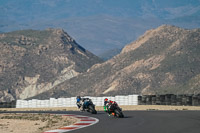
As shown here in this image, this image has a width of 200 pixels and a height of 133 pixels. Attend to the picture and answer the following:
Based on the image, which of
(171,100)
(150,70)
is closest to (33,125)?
(171,100)

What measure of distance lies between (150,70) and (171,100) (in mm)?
76957

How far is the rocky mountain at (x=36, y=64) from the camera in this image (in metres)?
161

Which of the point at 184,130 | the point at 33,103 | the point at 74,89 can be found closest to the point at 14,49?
the point at 74,89

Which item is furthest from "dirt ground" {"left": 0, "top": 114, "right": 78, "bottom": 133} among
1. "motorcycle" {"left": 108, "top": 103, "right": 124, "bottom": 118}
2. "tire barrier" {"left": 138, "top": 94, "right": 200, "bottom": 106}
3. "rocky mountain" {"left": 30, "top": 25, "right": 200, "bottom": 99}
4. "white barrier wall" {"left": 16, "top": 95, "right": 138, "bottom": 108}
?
"rocky mountain" {"left": 30, "top": 25, "right": 200, "bottom": 99}

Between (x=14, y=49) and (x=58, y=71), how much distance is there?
2223cm

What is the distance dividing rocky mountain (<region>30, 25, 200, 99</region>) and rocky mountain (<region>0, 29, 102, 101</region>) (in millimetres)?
20936

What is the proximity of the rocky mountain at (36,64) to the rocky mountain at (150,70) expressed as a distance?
2094 cm

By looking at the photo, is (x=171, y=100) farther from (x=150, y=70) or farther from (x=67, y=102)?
(x=150, y=70)

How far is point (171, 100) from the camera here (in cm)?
4781

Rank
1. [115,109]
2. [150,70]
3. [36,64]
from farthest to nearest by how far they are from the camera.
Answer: [36,64]
[150,70]
[115,109]

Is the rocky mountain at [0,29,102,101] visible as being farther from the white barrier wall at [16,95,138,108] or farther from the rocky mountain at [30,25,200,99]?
the white barrier wall at [16,95,138,108]

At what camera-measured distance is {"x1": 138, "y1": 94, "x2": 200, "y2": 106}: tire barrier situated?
45.2 m

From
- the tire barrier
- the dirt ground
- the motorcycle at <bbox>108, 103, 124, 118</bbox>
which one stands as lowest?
the dirt ground

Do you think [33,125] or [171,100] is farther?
[171,100]
